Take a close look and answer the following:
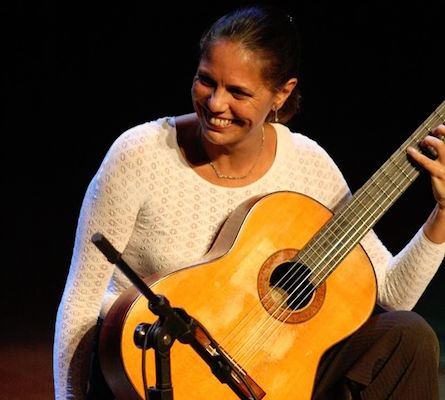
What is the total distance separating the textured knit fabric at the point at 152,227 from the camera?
77.2 inches

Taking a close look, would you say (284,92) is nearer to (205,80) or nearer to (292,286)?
(205,80)

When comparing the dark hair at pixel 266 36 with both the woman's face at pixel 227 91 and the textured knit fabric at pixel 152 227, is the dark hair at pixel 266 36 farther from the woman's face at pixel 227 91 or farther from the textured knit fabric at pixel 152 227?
the textured knit fabric at pixel 152 227

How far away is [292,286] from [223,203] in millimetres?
326

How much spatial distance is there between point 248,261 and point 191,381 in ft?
1.12

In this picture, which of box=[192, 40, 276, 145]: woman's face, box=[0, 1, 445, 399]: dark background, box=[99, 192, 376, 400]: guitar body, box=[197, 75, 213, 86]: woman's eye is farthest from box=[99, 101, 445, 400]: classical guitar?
box=[0, 1, 445, 399]: dark background

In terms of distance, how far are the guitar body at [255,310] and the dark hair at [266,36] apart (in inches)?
13.0

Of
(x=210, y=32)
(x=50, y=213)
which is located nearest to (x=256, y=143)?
(x=210, y=32)

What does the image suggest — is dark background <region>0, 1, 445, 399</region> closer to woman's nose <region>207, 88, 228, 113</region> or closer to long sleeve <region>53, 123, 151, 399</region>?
long sleeve <region>53, 123, 151, 399</region>

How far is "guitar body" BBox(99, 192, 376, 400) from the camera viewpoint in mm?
1696

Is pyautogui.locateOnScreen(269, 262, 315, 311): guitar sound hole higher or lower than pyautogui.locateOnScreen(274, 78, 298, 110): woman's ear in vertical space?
lower

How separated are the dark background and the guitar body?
1.56 meters

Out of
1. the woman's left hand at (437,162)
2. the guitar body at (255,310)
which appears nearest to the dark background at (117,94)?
the guitar body at (255,310)

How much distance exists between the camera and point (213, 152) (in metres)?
2.12

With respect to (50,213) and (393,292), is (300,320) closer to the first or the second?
(393,292)
